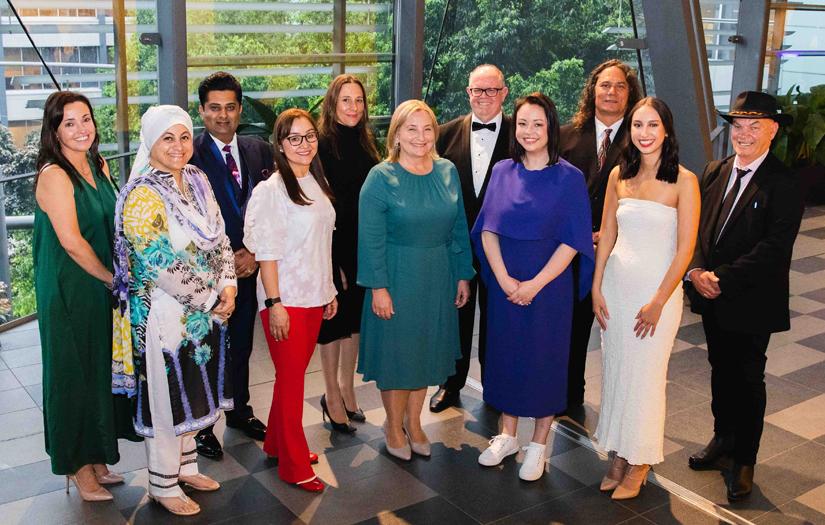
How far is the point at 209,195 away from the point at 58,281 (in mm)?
681

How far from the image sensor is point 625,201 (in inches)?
154

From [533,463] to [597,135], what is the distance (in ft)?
5.64

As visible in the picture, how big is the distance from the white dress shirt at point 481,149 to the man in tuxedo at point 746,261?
110 cm

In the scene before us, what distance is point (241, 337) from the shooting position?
176 inches

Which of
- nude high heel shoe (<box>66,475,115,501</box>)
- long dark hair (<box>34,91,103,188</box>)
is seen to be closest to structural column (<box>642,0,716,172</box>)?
long dark hair (<box>34,91,103,188</box>)

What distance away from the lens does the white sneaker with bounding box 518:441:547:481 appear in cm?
421

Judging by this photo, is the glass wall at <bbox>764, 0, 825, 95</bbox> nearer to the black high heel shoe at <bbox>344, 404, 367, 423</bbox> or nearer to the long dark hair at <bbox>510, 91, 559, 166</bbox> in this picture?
the long dark hair at <bbox>510, 91, 559, 166</bbox>

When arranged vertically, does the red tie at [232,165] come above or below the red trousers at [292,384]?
above

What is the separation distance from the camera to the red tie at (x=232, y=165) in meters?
4.32

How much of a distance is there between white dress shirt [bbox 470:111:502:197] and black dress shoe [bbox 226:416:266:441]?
1.62m

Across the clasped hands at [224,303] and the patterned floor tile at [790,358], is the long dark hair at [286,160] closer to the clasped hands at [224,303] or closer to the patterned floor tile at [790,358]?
the clasped hands at [224,303]

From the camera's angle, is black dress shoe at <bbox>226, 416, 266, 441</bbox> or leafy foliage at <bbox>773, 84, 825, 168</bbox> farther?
leafy foliage at <bbox>773, 84, 825, 168</bbox>

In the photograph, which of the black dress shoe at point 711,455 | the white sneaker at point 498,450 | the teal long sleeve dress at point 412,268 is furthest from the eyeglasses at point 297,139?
the black dress shoe at point 711,455

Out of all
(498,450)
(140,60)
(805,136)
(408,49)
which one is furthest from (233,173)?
(805,136)
